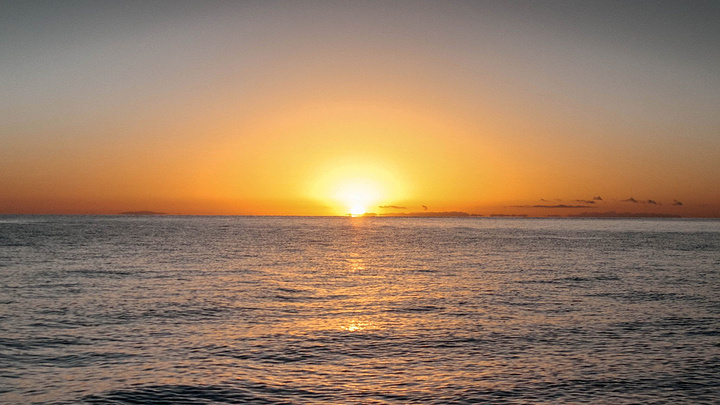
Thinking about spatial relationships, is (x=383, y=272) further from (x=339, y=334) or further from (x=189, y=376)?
(x=189, y=376)

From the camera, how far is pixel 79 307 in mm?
33969

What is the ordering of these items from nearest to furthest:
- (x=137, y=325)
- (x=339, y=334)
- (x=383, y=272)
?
1. (x=339, y=334)
2. (x=137, y=325)
3. (x=383, y=272)

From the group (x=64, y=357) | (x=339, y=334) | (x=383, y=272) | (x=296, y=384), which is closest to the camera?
(x=296, y=384)

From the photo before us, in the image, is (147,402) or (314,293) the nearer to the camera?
(147,402)

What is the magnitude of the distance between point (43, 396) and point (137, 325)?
1124 cm

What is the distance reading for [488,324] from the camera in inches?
1172

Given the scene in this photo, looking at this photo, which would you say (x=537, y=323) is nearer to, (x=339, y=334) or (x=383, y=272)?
(x=339, y=334)

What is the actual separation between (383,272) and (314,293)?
17.1m

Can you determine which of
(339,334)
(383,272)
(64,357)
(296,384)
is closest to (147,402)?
(296,384)

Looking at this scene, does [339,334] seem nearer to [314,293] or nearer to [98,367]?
[98,367]

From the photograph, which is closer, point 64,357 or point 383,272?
point 64,357

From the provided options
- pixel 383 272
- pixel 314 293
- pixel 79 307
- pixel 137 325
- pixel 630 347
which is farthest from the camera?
pixel 383 272

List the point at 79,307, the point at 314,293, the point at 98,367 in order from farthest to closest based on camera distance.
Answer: the point at 314,293 < the point at 79,307 < the point at 98,367

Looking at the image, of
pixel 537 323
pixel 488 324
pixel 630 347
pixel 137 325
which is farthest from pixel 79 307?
pixel 630 347
